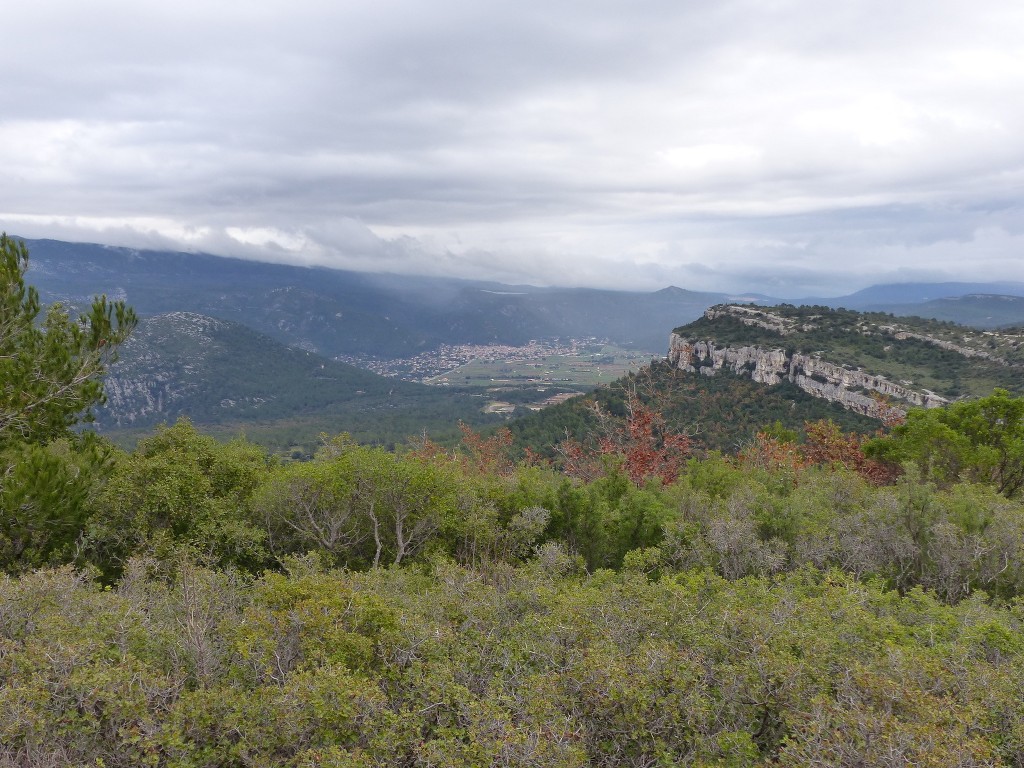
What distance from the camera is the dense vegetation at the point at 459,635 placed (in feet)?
19.2

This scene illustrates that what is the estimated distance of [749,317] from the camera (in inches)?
3844

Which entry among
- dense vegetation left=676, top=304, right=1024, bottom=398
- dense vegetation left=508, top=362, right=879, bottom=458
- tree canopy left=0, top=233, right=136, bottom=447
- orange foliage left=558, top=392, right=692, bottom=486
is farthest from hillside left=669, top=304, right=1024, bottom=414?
tree canopy left=0, top=233, right=136, bottom=447

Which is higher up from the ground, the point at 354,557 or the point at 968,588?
the point at 968,588

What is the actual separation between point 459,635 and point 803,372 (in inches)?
3051

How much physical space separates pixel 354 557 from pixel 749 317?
93952mm

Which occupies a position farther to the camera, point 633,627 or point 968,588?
point 968,588

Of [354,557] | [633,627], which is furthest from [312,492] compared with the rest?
[633,627]

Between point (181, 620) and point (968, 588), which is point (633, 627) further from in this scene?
point (968, 588)

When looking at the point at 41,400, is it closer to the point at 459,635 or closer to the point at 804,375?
the point at 459,635

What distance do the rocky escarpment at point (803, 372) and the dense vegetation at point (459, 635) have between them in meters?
37.8

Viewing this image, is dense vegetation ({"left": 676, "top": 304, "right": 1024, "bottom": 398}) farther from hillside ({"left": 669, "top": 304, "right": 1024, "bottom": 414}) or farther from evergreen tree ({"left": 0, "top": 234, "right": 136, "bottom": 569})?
evergreen tree ({"left": 0, "top": 234, "right": 136, "bottom": 569})

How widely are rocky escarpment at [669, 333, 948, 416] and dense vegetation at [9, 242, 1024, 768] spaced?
37.8 m

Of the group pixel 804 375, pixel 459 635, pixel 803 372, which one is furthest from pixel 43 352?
pixel 803 372

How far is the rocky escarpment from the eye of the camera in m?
60.3
